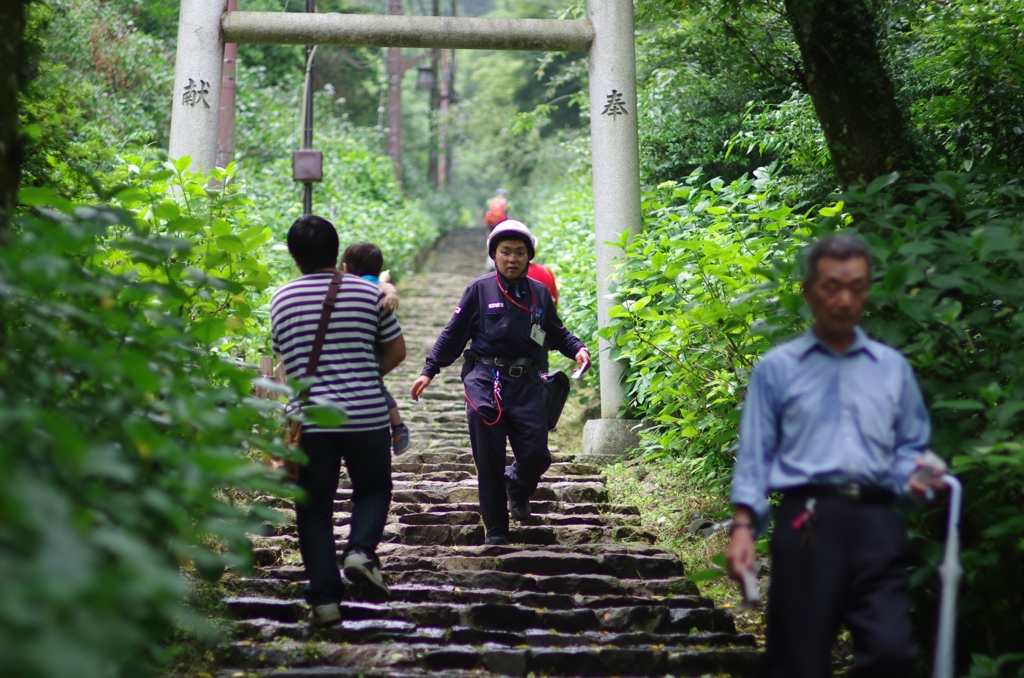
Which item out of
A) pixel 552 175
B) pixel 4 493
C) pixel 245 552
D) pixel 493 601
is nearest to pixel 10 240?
pixel 245 552

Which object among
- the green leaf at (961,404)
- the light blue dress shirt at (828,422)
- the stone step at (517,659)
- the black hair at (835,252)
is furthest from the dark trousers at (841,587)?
the stone step at (517,659)

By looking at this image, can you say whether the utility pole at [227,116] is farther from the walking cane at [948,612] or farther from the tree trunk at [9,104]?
the walking cane at [948,612]

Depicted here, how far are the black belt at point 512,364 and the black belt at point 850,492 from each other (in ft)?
10.3

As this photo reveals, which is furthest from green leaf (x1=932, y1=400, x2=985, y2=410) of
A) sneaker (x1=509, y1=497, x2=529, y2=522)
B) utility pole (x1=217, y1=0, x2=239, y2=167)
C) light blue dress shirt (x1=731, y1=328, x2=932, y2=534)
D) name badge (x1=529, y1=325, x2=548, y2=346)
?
utility pole (x1=217, y1=0, x2=239, y2=167)

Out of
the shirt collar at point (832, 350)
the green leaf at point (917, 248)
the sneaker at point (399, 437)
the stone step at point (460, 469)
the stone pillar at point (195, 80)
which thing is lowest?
the stone step at point (460, 469)

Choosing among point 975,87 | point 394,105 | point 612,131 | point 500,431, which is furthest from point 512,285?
point 394,105

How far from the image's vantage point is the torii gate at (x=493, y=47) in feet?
29.2

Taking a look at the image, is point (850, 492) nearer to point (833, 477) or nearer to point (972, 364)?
point (833, 477)

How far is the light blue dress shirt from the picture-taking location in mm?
3082

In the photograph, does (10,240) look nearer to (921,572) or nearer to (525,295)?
(921,572)

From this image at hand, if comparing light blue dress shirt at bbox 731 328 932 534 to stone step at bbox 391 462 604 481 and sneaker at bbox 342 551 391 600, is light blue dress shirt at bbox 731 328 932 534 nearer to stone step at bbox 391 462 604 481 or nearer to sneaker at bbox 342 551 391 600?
sneaker at bbox 342 551 391 600

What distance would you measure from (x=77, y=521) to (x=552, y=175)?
25093 mm

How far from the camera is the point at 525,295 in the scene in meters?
6.22

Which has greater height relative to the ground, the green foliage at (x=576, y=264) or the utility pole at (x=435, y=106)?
the utility pole at (x=435, y=106)
